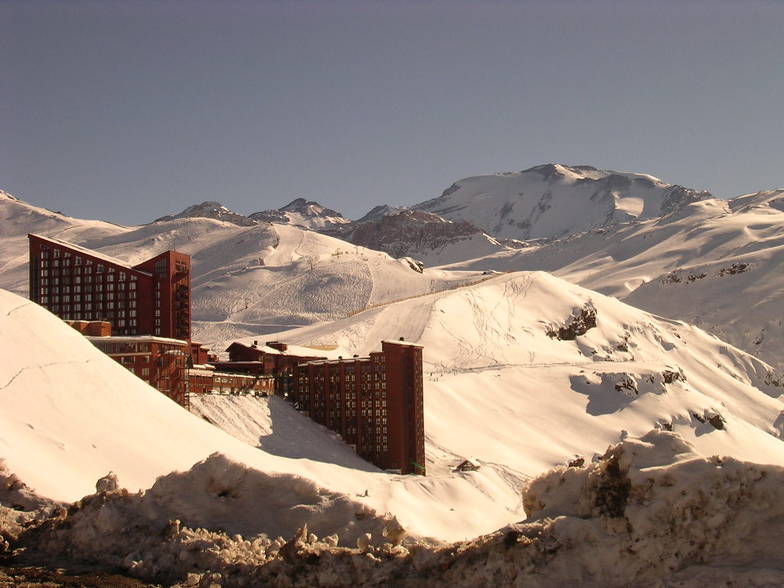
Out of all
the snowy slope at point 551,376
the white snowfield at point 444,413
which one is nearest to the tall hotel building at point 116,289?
the white snowfield at point 444,413

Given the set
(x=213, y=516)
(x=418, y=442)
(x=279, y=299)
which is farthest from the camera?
(x=279, y=299)

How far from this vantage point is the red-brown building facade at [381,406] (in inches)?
2105

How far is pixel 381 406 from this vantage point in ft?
177

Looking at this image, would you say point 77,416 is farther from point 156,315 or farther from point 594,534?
point 156,315

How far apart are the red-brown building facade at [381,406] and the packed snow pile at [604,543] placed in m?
36.4

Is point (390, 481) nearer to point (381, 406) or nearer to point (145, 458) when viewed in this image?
point (381, 406)

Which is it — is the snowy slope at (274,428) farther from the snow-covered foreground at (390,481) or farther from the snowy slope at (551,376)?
the snowy slope at (551,376)

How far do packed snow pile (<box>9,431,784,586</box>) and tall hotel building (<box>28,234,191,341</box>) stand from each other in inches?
1689

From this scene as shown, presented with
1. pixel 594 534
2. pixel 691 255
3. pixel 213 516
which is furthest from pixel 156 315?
pixel 691 255

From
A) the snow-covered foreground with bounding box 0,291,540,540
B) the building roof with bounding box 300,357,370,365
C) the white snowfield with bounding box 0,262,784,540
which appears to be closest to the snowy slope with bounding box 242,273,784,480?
the white snowfield with bounding box 0,262,784,540

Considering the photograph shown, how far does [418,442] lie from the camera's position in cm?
5381

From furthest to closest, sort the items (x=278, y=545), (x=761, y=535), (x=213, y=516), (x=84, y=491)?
(x=84, y=491), (x=213, y=516), (x=278, y=545), (x=761, y=535)

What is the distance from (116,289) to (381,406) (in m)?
16.5

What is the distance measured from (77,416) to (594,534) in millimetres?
17803
